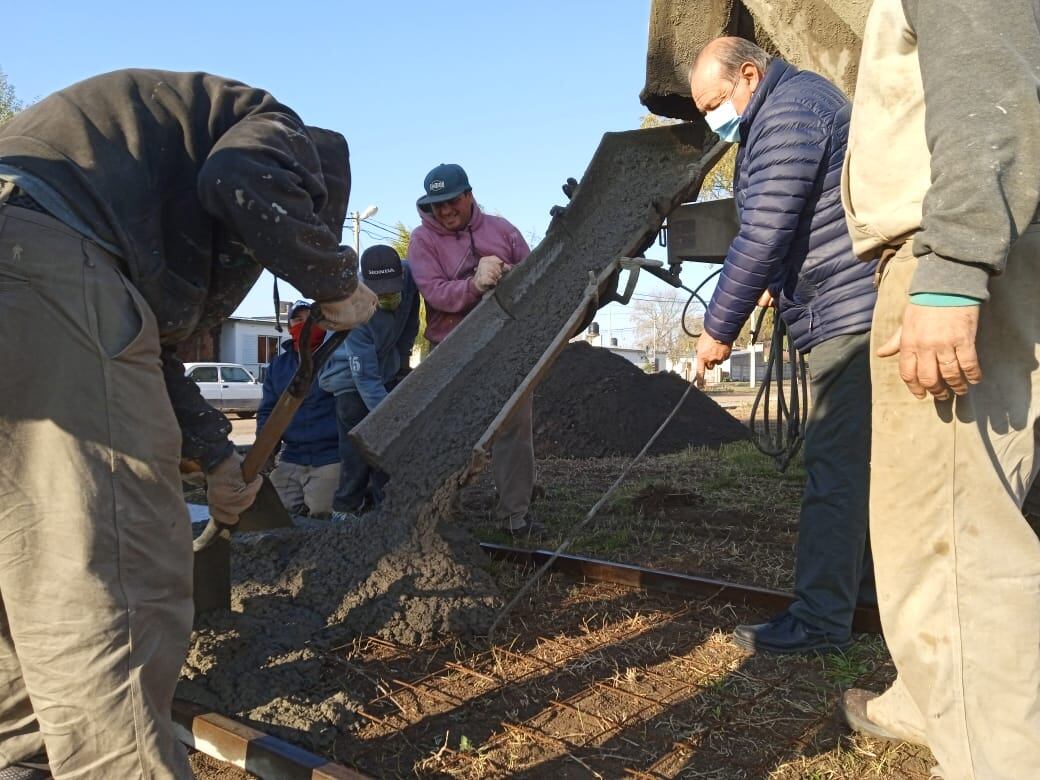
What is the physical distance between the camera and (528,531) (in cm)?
461

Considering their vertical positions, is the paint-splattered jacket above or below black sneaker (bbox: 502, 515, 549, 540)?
above

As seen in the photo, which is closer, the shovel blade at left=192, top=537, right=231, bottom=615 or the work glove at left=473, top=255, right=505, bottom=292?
the shovel blade at left=192, top=537, right=231, bottom=615

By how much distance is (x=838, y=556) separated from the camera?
111 inches

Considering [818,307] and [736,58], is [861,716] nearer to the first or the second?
[818,307]

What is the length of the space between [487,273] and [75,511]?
335 centimetres

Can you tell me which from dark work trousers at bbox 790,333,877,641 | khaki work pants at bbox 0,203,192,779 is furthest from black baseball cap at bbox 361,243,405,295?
khaki work pants at bbox 0,203,192,779

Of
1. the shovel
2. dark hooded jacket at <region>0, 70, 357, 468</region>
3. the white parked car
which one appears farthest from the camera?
the white parked car

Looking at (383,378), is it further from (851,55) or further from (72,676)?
(72,676)

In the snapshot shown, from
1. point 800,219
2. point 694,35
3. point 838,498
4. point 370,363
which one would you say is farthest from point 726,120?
point 694,35

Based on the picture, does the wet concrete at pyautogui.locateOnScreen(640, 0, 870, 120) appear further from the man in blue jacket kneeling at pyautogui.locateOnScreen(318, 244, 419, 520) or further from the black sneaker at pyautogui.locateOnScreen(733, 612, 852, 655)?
the black sneaker at pyautogui.locateOnScreen(733, 612, 852, 655)

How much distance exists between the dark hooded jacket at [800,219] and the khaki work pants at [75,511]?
1.97 m

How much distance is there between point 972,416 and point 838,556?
51.3 inches

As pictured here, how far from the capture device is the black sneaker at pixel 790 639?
2.82m

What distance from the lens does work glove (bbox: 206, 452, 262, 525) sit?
2.34 metres
